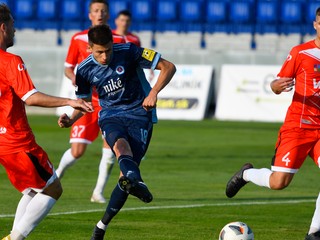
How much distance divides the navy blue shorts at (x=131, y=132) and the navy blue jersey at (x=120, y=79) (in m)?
0.07

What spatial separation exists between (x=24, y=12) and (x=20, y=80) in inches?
1052

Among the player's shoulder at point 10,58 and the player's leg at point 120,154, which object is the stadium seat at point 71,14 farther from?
the player's shoulder at point 10,58

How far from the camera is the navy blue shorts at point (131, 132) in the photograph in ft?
27.2

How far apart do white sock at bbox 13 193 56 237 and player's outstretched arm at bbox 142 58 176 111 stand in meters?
1.29

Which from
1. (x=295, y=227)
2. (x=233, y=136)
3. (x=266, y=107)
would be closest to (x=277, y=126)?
(x=266, y=107)

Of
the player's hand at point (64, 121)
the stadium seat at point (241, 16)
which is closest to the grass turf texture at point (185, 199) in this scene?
the player's hand at point (64, 121)

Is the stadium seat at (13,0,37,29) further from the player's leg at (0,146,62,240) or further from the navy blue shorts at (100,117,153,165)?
the player's leg at (0,146,62,240)

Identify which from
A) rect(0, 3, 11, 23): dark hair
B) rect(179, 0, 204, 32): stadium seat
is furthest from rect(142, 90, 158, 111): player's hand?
rect(179, 0, 204, 32): stadium seat

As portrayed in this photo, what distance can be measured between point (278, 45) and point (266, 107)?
523 centimetres

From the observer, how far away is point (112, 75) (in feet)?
27.7

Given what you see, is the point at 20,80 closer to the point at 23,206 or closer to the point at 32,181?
the point at 32,181

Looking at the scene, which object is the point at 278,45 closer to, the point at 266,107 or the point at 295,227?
the point at 266,107

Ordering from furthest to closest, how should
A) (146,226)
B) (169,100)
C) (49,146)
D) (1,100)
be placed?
(169,100) → (49,146) → (146,226) → (1,100)

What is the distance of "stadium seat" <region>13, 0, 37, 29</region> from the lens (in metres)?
32.7
